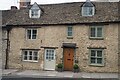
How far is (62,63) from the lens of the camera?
23609 mm

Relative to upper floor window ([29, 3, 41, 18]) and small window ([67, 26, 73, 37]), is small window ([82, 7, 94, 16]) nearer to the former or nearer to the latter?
small window ([67, 26, 73, 37])

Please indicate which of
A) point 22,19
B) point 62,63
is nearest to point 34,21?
point 22,19

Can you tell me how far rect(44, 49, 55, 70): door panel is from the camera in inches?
950

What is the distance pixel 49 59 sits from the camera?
2427 cm

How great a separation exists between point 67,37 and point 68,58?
2.30m

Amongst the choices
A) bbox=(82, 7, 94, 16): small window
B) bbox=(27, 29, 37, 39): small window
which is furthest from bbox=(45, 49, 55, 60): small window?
bbox=(82, 7, 94, 16): small window

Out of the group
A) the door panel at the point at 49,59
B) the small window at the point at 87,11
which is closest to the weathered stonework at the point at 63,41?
the door panel at the point at 49,59

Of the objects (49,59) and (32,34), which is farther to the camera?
(32,34)

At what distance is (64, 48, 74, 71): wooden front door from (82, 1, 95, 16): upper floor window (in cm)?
435

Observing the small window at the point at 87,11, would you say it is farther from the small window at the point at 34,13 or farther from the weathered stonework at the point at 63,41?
the small window at the point at 34,13

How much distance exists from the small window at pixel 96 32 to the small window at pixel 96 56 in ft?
5.08

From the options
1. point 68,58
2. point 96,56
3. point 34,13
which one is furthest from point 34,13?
point 96,56

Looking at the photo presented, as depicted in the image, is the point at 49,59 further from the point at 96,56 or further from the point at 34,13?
the point at 34,13

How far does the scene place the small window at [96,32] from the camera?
904 inches
